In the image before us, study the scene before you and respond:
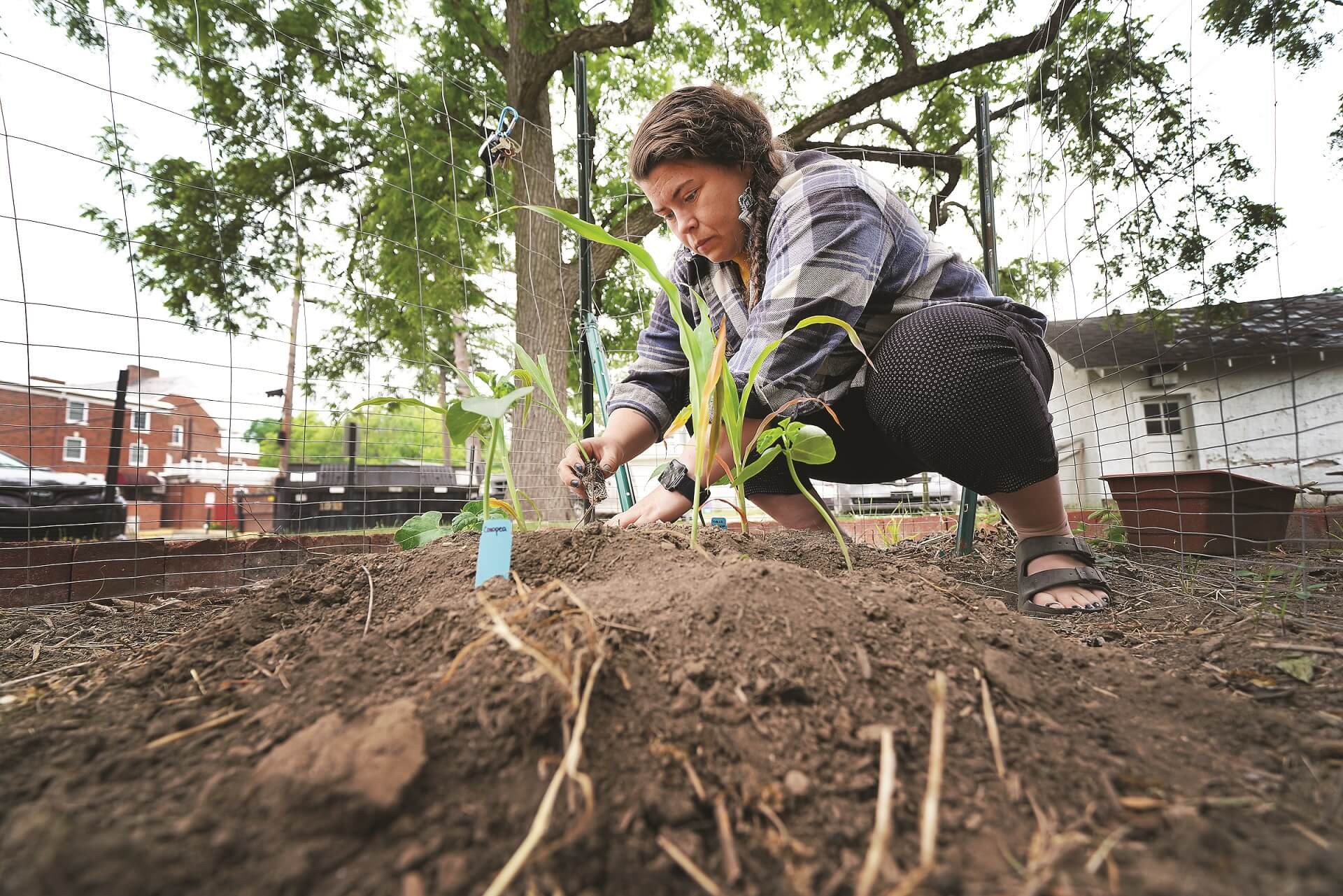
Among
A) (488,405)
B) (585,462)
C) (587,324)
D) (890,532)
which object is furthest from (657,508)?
(890,532)

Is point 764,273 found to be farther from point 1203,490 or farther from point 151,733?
point 1203,490

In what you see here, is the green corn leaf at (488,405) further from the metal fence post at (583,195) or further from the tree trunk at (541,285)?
the tree trunk at (541,285)

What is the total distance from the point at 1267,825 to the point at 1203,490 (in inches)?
79.2

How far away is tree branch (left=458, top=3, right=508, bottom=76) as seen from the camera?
204 inches

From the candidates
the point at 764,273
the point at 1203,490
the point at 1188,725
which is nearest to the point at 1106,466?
the point at 1203,490

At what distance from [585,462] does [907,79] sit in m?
5.91

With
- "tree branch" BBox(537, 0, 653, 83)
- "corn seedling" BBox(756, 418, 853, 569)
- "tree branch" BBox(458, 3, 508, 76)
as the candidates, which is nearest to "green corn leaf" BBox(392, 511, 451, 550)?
"corn seedling" BBox(756, 418, 853, 569)

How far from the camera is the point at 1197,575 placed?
1400 mm

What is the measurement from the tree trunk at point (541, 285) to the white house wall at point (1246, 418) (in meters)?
2.94

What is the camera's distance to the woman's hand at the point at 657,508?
4.40 ft

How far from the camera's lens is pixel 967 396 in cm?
122

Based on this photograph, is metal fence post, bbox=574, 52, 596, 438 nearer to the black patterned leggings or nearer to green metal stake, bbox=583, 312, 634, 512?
green metal stake, bbox=583, 312, 634, 512

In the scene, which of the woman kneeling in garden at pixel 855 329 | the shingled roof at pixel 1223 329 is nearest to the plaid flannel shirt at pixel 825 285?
the woman kneeling in garden at pixel 855 329

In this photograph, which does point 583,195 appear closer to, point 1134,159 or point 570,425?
point 570,425
